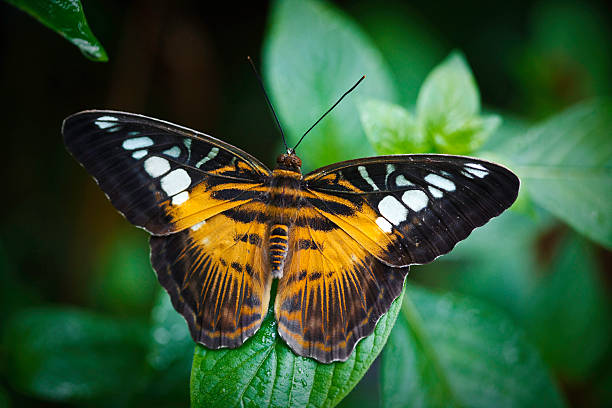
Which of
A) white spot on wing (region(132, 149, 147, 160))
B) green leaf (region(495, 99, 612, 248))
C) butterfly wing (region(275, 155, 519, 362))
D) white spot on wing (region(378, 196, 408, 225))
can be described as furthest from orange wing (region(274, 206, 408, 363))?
green leaf (region(495, 99, 612, 248))

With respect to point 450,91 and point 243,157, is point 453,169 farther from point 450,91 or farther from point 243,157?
point 243,157

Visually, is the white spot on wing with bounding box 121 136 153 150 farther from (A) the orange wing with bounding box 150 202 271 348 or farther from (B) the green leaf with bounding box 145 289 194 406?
(B) the green leaf with bounding box 145 289 194 406

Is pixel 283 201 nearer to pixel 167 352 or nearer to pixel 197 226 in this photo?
pixel 197 226

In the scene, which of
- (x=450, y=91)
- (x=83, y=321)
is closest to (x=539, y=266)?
(x=450, y=91)

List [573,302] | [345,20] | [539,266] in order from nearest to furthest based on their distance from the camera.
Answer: [345,20] < [573,302] < [539,266]

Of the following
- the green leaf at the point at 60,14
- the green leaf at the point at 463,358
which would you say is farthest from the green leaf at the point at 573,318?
the green leaf at the point at 60,14

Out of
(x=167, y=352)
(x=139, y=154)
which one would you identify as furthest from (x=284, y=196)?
(x=167, y=352)

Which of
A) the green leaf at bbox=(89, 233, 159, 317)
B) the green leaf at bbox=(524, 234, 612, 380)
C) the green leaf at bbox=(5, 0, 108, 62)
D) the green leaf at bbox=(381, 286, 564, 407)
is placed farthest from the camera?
the green leaf at bbox=(89, 233, 159, 317)

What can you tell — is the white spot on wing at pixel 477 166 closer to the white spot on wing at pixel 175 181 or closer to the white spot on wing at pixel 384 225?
the white spot on wing at pixel 384 225
